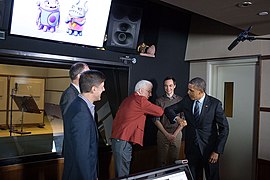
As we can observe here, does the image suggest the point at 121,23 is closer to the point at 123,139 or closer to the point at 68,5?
the point at 68,5

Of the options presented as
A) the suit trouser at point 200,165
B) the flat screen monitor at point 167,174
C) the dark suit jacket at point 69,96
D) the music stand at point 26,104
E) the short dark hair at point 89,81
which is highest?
the short dark hair at point 89,81

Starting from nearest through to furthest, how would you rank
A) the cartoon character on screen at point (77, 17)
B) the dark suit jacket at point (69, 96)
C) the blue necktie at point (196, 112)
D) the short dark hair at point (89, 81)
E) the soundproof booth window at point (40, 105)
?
the short dark hair at point (89, 81) → the dark suit jacket at point (69, 96) → the blue necktie at point (196, 112) → the cartoon character on screen at point (77, 17) → the soundproof booth window at point (40, 105)

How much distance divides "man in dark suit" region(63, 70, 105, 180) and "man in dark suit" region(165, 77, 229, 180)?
1.13 meters

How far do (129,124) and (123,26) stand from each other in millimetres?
1319

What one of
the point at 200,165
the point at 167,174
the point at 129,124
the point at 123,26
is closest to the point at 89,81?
the point at 167,174

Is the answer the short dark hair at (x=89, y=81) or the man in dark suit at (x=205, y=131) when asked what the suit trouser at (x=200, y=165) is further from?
the short dark hair at (x=89, y=81)

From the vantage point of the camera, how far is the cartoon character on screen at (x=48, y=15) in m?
2.77

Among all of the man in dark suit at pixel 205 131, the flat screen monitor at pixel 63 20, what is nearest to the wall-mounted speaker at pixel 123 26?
the flat screen monitor at pixel 63 20

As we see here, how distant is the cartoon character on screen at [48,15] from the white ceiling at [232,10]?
3.98 ft

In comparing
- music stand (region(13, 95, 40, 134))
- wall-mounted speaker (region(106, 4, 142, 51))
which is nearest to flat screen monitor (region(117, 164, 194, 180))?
wall-mounted speaker (region(106, 4, 142, 51))

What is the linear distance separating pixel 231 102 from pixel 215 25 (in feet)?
3.84

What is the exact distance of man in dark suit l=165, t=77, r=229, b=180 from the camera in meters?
2.68

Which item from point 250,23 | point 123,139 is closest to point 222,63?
point 250,23

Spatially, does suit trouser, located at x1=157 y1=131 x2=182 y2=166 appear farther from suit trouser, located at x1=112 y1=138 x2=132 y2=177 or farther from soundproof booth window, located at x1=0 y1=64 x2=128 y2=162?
soundproof booth window, located at x1=0 y1=64 x2=128 y2=162
